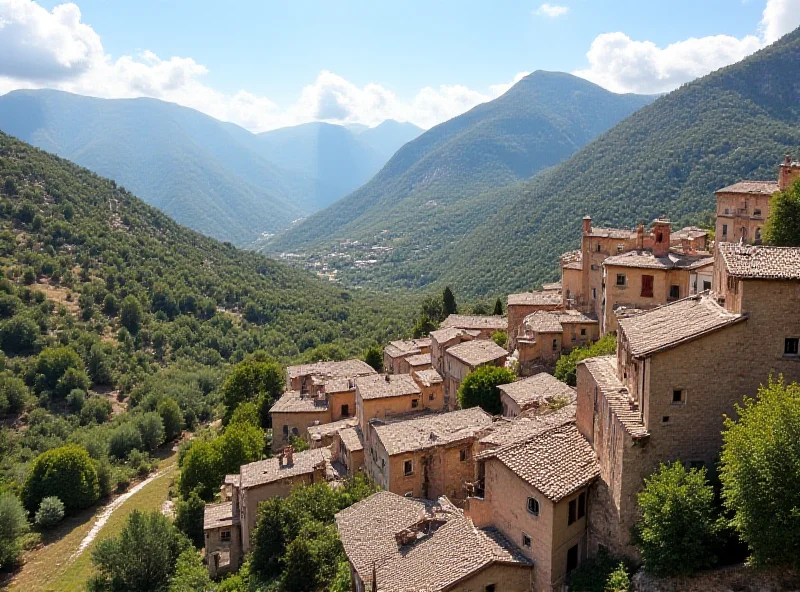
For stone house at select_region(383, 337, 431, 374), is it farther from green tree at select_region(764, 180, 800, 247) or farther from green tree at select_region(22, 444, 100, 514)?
green tree at select_region(22, 444, 100, 514)

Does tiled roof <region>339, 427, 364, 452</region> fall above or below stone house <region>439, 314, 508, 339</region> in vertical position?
below

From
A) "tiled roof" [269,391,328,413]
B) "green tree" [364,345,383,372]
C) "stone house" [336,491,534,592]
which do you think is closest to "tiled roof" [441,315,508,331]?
"green tree" [364,345,383,372]

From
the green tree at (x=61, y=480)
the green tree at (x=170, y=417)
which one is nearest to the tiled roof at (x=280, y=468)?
the green tree at (x=61, y=480)

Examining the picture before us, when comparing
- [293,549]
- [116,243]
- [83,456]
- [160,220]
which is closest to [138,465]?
[83,456]

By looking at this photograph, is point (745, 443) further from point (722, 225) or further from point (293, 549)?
point (722, 225)

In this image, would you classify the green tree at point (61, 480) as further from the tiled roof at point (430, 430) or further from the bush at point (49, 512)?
the tiled roof at point (430, 430)

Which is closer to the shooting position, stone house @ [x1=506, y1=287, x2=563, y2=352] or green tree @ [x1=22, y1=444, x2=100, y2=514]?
stone house @ [x1=506, y1=287, x2=563, y2=352]

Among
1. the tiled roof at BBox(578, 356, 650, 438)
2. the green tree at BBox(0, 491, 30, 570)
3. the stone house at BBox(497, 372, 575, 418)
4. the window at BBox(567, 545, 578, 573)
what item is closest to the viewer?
the tiled roof at BBox(578, 356, 650, 438)

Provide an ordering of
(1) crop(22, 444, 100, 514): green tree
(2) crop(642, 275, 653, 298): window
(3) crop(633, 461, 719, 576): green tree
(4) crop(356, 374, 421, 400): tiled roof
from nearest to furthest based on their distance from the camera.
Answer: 1. (3) crop(633, 461, 719, 576): green tree
2. (4) crop(356, 374, 421, 400): tiled roof
3. (2) crop(642, 275, 653, 298): window
4. (1) crop(22, 444, 100, 514): green tree
